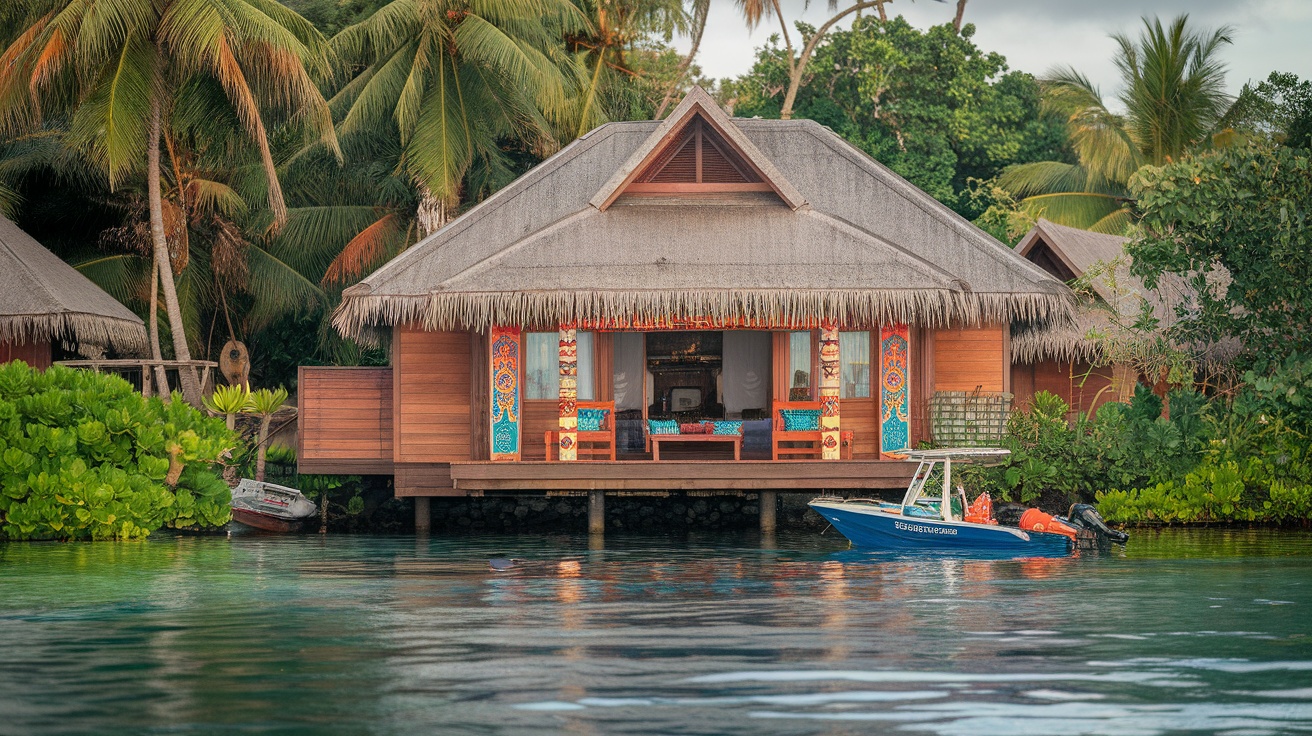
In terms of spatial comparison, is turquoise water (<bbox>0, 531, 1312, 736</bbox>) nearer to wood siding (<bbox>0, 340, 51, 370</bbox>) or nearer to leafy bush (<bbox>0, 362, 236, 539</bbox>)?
leafy bush (<bbox>0, 362, 236, 539</bbox>)

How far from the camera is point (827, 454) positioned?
20.7 m

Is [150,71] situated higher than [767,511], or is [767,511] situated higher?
[150,71]

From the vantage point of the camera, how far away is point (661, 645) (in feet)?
35.4

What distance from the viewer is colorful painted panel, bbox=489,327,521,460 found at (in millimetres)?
20922

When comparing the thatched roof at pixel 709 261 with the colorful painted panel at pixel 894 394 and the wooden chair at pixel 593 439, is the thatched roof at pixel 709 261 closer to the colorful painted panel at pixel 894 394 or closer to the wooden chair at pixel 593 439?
the colorful painted panel at pixel 894 394

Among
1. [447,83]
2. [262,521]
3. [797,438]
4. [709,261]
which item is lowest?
[262,521]

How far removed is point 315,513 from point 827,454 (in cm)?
726

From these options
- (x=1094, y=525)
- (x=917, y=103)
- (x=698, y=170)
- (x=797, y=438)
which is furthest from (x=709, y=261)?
(x=917, y=103)

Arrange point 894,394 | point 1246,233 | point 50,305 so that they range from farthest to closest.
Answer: point 50,305
point 894,394
point 1246,233

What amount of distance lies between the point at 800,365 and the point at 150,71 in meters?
10.6

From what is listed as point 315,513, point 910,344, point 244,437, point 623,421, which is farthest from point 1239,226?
point 244,437

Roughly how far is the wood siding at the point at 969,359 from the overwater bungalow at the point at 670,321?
0.07 feet

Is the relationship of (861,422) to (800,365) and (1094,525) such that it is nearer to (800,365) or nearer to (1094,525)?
(800,365)

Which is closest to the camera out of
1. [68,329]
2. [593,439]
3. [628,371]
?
[593,439]
